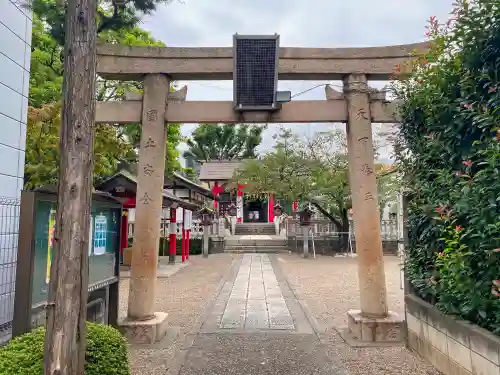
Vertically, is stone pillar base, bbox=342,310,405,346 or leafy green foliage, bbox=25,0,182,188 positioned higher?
leafy green foliage, bbox=25,0,182,188

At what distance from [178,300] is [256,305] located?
1919 mm

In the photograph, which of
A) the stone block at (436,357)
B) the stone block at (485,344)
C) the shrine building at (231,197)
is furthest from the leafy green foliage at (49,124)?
the shrine building at (231,197)

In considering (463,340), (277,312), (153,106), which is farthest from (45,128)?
(463,340)

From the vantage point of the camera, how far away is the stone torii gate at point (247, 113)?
5.47m

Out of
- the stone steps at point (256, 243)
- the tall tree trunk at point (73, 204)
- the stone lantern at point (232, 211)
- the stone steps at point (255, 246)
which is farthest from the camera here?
the stone lantern at point (232, 211)

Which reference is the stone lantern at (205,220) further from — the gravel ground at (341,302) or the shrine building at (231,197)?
the shrine building at (231,197)

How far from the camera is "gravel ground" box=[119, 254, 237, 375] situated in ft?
15.2

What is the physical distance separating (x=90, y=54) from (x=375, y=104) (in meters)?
4.37

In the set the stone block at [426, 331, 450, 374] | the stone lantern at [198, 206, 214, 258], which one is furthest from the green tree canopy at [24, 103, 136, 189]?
the stone lantern at [198, 206, 214, 258]

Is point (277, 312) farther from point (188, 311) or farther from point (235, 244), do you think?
point (235, 244)

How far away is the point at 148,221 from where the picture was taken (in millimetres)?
5500

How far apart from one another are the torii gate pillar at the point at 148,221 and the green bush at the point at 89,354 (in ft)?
7.30

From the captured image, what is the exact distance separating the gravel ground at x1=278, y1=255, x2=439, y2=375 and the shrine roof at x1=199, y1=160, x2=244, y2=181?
11043 millimetres

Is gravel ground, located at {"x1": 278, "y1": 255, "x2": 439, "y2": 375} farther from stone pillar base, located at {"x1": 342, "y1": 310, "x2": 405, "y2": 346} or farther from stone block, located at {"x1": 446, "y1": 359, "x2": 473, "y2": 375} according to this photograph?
stone block, located at {"x1": 446, "y1": 359, "x2": 473, "y2": 375}
